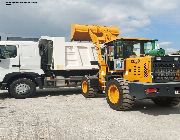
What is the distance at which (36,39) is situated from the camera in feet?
49.5

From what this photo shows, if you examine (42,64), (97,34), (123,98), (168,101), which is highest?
(97,34)

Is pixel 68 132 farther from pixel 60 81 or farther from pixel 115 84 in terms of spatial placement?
pixel 60 81

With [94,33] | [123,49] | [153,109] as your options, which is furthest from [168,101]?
[94,33]

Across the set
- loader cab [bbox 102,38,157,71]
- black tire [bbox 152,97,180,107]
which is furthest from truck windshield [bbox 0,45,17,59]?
black tire [bbox 152,97,180,107]

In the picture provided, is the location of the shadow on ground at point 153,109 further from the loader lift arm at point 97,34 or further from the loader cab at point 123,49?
the loader lift arm at point 97,34

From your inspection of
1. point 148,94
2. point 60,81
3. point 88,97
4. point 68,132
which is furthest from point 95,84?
point 68,132

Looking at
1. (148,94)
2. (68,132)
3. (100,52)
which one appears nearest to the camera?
(68,132)

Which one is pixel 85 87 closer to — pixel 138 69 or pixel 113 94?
pixel 113 94

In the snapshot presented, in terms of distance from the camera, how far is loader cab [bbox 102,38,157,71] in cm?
1160

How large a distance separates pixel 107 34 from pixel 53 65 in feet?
9.46

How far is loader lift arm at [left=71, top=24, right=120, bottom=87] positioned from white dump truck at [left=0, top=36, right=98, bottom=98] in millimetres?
564

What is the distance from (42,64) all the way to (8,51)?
165 cm

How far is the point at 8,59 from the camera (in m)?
14.1

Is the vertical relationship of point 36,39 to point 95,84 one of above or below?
above
